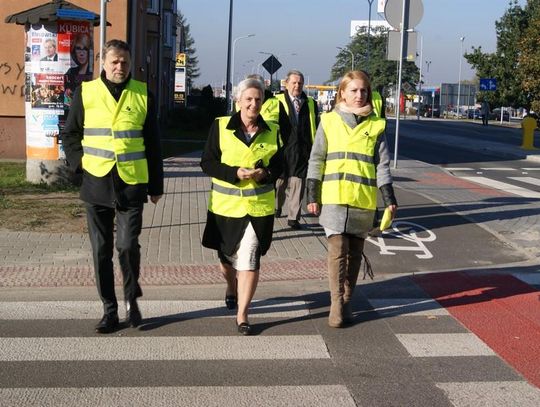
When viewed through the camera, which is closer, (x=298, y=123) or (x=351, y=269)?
(x=351, y=269)

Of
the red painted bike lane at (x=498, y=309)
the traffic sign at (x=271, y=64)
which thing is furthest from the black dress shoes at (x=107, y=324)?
the traffic sign at (x=271, y=64)

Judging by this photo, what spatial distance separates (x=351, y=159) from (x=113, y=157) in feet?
5.77

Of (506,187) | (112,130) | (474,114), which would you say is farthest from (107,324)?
(474,114)

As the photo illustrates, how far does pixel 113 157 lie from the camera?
5918mm

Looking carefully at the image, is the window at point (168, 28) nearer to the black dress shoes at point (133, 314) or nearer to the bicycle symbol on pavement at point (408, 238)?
the bicycle symbol on pavement at point (408, 238)

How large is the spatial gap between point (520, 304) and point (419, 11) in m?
10.5

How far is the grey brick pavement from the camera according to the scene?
26.5 feet

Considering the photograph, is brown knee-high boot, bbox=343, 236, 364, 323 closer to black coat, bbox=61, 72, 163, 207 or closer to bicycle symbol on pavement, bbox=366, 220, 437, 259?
black coat, bbox=61, 72, 163, 207

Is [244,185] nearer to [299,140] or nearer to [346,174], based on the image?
[346,174]

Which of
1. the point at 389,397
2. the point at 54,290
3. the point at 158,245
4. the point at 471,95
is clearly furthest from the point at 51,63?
the point at 471,95

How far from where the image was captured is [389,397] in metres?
4.82

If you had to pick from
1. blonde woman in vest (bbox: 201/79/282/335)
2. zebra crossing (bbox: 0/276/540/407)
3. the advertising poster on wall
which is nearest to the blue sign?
the advertising poster on wall

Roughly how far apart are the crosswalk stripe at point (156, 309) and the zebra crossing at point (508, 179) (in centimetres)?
943

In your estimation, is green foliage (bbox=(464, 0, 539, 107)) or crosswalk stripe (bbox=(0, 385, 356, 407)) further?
green foliage (bbox=(464, 0, 539, 107))
